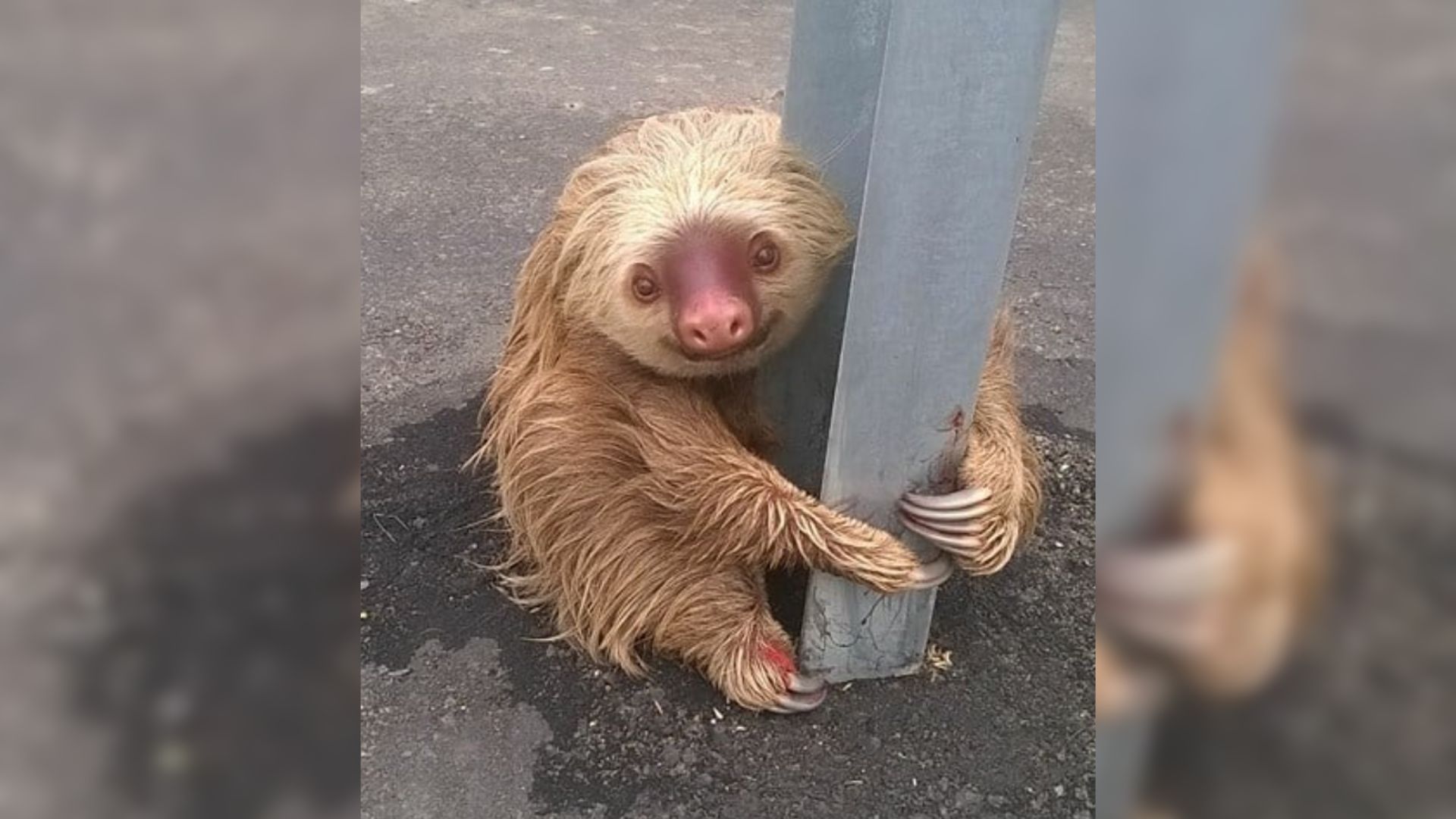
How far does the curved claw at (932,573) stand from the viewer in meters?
2.23

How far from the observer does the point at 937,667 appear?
252 centimetres

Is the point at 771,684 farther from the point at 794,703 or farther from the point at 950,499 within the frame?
the point at 950,499

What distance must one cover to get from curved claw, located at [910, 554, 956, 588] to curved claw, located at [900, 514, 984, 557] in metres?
0.08

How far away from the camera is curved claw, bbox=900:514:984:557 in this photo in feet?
7.12

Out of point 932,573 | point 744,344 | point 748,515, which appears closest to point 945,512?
point 932,573

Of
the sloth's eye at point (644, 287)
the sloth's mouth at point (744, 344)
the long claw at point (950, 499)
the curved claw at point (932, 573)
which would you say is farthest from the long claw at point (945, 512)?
the sloth's eye at point (644, 287)
